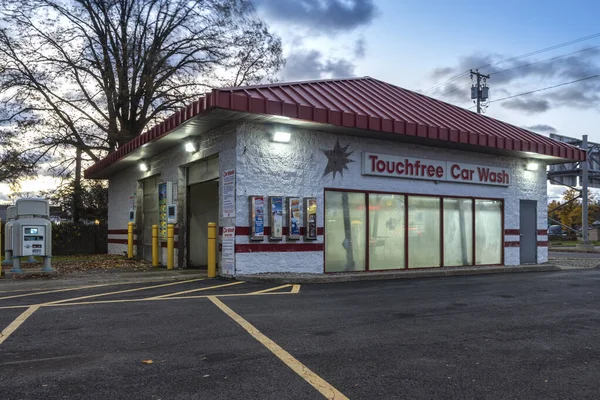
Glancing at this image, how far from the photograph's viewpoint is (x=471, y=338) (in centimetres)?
581

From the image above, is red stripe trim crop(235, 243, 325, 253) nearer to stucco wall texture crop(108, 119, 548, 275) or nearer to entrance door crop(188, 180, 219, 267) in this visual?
stucco wall texture crop(108, 119, 548, 275)

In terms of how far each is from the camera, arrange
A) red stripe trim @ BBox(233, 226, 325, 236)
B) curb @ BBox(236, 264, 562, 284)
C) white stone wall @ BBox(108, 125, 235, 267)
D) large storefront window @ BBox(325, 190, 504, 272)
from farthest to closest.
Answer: large storefront window @ BBox(325, 190, 504, 272) < white stone wall @ BBox(108, 125, 235, 267) < red stripe trim @ BBox(233, 226, 325, 236) < curb @ BBox(236, 264, 562, 284)

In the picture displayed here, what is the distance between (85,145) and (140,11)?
25.4 feet

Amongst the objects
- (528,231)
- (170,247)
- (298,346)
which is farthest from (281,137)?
(528,231)

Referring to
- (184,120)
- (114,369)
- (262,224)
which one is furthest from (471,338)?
(184,120)

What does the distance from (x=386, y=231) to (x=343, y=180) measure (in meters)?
2.12

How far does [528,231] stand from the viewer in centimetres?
1698

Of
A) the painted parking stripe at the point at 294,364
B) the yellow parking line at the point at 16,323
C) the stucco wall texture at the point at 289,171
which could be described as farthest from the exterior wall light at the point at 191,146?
the painted parking stripe at the point at 294,364

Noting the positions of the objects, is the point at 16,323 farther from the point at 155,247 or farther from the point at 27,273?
the point at 155,247

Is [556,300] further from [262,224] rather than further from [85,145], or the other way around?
[85,145]

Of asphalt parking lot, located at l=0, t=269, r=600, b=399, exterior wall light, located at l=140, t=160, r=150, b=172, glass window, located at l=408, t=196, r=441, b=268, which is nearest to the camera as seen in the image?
asphalt parking lot, located at l=0, t=269, r=600, b=399

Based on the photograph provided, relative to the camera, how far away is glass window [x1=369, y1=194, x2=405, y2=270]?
13.6 m

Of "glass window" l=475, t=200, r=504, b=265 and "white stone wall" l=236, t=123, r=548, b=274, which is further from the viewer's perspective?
"glass window" l=475, t=200, r=504, b=265

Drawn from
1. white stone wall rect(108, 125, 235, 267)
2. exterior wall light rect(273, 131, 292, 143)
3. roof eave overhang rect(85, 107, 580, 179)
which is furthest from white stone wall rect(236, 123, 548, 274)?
white stone wall rect(108, 125, 235, 267)
